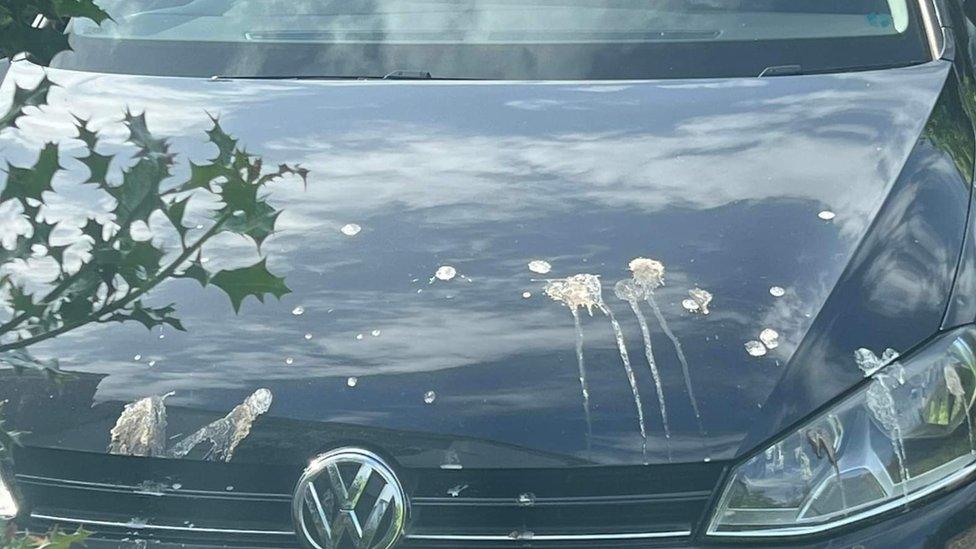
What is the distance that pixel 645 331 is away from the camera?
2184 millimetres

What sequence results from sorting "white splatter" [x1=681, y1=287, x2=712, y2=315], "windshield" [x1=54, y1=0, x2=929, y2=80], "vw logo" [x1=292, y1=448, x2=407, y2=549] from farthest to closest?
1. "windshield" [x1=54, y1=0, x2=929, y2=80]
2. "white splatter" [x1=681, y1=287, x2=712, y2=315]
3. "vw logo" [x1=292, y1=448, x2=407, y2=549]

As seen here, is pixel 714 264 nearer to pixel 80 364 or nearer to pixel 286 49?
pixel 80 364

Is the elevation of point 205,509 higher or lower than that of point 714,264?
lower

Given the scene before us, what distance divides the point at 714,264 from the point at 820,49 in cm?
101

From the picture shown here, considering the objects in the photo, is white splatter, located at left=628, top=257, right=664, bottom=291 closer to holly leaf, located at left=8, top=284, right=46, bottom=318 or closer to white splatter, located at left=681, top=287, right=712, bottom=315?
white splatter, located at left=681, top=287, right=712, bottom=315

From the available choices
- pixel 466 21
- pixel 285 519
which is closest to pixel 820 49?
pixel 466 21

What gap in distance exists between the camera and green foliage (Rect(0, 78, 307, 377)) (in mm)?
1533

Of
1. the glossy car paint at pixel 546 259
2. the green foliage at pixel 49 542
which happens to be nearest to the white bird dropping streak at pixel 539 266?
the glossy car paint at pixel 546 259

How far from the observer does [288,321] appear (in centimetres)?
229

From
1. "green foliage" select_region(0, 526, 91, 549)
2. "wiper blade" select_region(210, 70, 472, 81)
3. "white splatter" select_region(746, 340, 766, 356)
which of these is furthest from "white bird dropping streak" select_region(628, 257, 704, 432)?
"wiper blade" select_region(210, 70, 472, 81)

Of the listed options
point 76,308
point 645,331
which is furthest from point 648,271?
point 76,308

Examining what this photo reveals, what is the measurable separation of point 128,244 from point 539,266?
956 millimetres

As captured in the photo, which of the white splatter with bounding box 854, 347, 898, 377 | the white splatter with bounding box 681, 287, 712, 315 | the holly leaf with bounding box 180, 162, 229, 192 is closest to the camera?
the holly leaf with bounding box 180, 162, 229, 192

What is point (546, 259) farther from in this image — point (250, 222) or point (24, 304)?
point (24, 304)
